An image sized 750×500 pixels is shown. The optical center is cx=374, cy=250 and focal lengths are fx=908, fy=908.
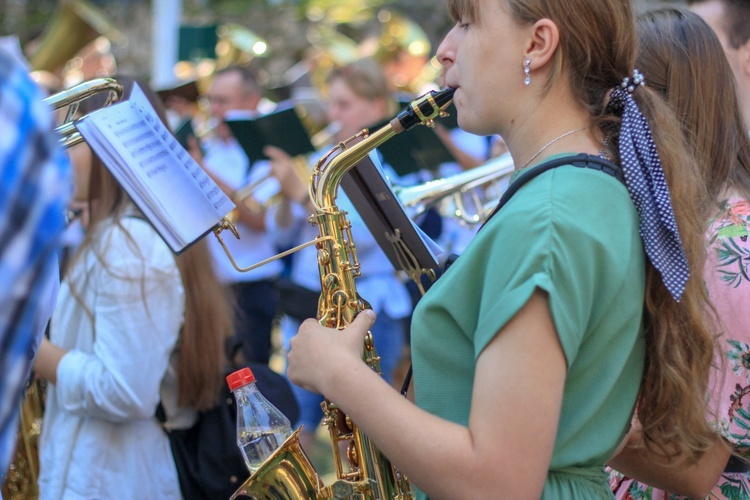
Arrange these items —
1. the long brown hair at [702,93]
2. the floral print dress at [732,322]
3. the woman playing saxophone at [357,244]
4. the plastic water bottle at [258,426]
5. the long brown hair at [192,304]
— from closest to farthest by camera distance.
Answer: the floral print dress at [732,322]
the long brown hair at [702,93]
the plastic water bottle at [258,426]
the long brown hair at [192,304]
the woman playing saxophone at [357,244]

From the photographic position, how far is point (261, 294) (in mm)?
5398

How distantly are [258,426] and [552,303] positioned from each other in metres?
0.97

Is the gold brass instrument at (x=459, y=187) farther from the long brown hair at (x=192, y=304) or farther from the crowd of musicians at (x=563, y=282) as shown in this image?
the crowd of musicians at (x=563, y=282)

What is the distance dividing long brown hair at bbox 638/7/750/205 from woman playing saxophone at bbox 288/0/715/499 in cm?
33

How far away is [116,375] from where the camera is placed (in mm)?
2492

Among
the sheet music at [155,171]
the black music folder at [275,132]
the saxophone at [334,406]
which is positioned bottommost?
the saxophone at [334,406]

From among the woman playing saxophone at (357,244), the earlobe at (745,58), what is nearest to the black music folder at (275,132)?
the woman playing saxophone at (357,244)

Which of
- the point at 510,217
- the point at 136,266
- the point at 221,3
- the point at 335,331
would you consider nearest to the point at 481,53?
the point at 510,217

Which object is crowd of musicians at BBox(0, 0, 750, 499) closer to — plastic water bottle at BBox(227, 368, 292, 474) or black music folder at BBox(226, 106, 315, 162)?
plastic water bottle at BBox(227, 368, 292, 474)

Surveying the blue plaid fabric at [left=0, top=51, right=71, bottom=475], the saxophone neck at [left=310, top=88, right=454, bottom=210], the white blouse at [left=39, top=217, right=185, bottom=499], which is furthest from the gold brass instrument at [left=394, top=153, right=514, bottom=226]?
the blue plaid fabric at [left=0, top=51, right=71, bottom=475]

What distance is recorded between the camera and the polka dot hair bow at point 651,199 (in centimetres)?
148

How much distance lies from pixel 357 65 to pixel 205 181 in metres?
3.76

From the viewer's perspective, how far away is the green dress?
1.36 metres

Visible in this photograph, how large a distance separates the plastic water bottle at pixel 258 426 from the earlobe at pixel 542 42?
0.97 meters
